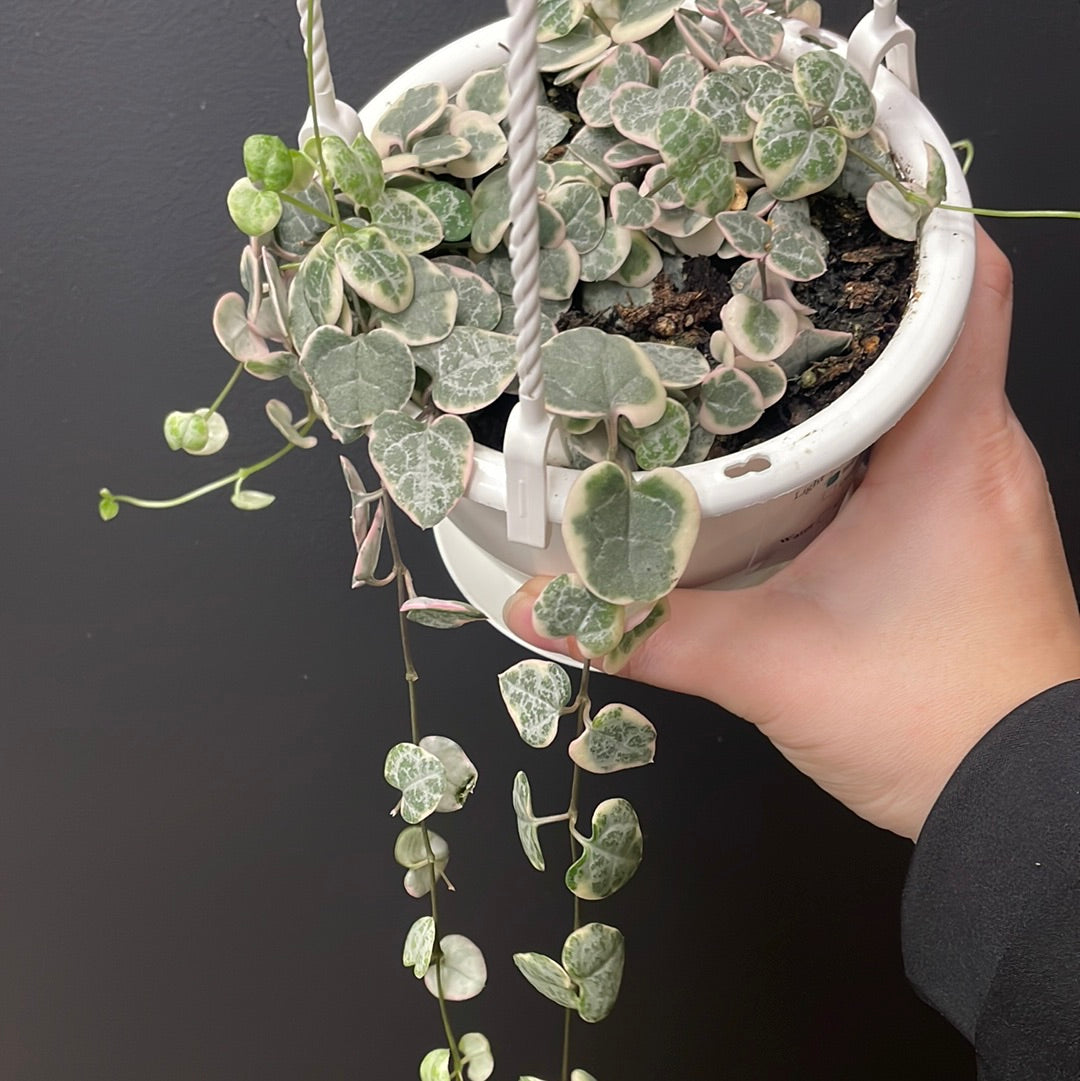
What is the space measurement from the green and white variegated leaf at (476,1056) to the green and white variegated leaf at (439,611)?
0.30 metres

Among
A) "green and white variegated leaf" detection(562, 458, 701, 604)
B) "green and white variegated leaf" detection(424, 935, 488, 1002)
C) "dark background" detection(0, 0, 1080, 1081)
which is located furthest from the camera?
"dark background" detection(0, 0, 1080, 1081)

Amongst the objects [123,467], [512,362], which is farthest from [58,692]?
[512,362]

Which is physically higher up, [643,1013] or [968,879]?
[968,879]

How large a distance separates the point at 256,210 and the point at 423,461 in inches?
5.8

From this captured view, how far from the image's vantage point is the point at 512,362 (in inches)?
20.6

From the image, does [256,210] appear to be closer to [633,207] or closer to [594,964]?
[633,207]

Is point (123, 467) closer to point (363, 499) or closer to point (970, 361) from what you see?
point (363, 499)

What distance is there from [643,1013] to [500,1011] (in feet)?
0.49

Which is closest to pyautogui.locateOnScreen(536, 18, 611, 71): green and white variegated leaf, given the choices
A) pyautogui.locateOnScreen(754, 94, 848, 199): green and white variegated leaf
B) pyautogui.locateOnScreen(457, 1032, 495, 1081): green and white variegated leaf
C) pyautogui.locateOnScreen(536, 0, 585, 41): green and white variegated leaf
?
pyautogui.locateOnScreen(536, 0, 585, 41): green and white variegated leaf

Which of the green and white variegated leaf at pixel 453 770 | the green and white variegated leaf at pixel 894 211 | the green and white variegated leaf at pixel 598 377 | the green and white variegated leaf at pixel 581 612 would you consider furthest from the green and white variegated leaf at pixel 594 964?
the green and white variegated leaf at pixel 894 211

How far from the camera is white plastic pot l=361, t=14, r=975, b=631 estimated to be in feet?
1.70

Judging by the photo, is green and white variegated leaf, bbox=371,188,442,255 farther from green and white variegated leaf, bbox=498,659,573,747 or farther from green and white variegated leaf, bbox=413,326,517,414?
green and white variegated leaf, bbox=498,659,573,747

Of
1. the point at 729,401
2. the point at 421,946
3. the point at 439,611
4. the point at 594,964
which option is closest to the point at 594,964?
the point at 594,964

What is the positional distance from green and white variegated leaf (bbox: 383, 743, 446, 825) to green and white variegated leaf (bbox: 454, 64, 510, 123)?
0.36 metres
